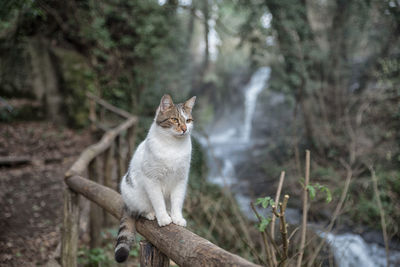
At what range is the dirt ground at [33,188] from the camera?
10.3 ft

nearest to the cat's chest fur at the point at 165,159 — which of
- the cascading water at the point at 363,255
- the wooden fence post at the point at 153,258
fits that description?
the wooden fence post at the point at 153,258

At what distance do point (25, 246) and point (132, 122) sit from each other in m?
2.30

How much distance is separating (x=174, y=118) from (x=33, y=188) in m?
4.13

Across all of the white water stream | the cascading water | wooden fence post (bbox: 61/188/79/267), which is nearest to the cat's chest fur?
wooden fence post (bbox: 61/188/79/267)

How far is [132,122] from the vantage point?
15.6 ft

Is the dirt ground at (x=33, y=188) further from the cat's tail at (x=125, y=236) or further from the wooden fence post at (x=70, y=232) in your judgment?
the cat's tail at (x=125, y=236)

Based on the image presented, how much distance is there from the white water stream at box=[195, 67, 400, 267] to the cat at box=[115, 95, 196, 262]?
1503 millimetres

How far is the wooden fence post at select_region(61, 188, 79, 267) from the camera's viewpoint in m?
2.43

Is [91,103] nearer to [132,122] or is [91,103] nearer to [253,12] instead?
[132,122]

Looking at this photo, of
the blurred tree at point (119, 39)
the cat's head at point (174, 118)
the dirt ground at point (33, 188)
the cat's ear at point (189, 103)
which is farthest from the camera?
the blurred tree at point (119, 39)

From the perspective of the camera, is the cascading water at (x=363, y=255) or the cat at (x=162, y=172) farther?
the cascading water at (x=363, y=255)

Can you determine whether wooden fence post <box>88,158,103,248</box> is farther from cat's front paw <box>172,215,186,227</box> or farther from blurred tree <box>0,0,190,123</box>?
blurred tree <box>0,0,190,123</box>

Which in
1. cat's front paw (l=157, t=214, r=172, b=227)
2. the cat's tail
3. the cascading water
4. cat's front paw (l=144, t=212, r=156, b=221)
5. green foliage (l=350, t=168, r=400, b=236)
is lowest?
the cascading water

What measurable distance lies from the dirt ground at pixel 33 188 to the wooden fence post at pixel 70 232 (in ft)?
2.34
